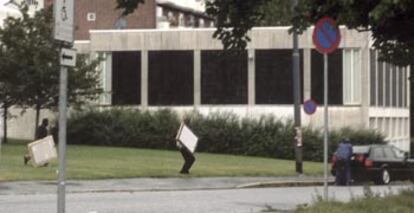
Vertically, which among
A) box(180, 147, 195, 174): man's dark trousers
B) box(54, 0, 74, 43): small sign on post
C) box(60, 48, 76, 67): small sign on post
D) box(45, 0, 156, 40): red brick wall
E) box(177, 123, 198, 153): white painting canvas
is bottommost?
box(180, 147, 195, 174): man's dark trousers

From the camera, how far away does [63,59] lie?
26.7ft

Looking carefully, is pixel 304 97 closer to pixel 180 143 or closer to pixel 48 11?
pixel 48 11

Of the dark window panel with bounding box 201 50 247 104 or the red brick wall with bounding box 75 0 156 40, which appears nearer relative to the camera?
the dark window panel with bounding box 201 50 247 104

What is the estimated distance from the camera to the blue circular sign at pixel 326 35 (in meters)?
12.3

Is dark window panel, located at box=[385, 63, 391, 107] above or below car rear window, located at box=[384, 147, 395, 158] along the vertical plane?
above

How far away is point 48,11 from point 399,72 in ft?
75.3

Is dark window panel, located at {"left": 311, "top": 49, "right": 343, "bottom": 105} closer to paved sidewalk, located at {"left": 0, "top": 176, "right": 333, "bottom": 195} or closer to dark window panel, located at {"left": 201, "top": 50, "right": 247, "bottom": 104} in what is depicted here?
dark window panel, located at {"left": 201, "top": 50, "right": 247, "bottom": 104}

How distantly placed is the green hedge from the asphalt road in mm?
21337

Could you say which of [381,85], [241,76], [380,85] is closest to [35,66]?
[241,76]

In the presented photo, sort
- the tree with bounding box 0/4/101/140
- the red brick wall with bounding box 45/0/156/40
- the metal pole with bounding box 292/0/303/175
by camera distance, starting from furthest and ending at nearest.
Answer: the red brick wall with bounding box 45/0/156/40
the tree with bounding box 0/4/101/140
the metal pole with bounding box 292/0/303/175

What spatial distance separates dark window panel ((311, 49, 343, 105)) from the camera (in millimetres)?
46031

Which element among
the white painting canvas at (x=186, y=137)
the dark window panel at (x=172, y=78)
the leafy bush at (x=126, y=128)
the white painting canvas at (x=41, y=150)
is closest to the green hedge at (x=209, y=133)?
the leafy bush at (x=126, y=128)

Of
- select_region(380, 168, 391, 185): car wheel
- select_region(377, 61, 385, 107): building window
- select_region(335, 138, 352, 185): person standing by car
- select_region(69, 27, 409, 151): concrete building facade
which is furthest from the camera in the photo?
select_region(377, 61, 385, 107): building window

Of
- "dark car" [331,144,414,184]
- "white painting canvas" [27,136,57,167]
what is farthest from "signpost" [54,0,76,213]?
"dark car" [331,144,414,184]
